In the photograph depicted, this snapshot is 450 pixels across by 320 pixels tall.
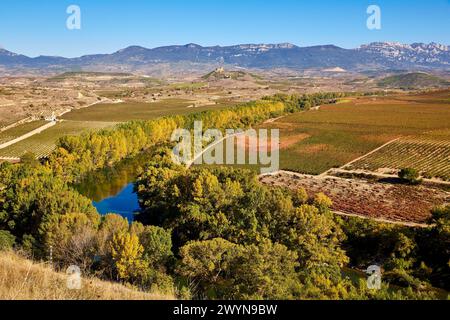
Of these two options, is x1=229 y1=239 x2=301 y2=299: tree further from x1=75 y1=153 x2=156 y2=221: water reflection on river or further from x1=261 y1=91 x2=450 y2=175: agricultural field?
x1=261 y1=91 x2=450 y2=175: agricultural field

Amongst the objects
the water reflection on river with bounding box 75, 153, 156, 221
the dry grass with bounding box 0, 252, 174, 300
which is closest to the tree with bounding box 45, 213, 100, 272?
the water reflection on river with bounding box 75, 153, 156, 221

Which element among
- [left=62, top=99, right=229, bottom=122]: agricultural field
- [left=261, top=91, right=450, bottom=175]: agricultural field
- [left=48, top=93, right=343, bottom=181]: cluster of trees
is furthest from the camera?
[left=62, top=99, right=229, bottom=122]: agricultural field

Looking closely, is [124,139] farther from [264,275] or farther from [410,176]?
[264,275]

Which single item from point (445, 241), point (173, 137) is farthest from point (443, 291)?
point (173, 137)

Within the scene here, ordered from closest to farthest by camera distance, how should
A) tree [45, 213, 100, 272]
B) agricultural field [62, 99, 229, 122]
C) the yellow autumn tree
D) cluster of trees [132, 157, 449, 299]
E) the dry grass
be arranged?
the dry grass < cluster of trees [132, 157, 449, 299] < the yellow autumn tree < tree [45, 213, 100, 272] < agricultural field [62, 99, 229, 122]

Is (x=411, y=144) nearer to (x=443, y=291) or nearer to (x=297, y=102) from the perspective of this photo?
(x=443, y=291)

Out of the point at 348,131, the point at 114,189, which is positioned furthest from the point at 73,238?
the point at 348,131
